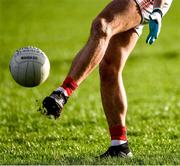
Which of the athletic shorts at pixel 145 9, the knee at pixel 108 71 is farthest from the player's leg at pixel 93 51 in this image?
the knee at pixel 108 71

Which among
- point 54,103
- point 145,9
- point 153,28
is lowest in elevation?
point 54,103

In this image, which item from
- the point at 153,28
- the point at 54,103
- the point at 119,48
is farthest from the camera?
the point at 119,48

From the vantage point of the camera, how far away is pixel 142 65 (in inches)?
800

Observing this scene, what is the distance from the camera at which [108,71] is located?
7.27m

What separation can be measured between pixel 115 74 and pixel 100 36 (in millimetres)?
682

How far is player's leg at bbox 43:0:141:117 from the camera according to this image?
6.51 meters

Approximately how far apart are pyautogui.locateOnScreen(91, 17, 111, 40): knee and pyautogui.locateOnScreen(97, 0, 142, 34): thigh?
0.04 metres

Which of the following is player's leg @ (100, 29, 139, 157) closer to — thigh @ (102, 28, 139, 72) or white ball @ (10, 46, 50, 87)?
thigh @ (102, 28, 139, 72)

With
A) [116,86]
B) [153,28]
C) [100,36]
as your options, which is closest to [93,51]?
[100,36]

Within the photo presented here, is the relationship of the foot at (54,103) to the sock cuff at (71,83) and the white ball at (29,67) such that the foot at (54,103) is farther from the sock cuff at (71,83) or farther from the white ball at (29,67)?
the white ball at (29,67)

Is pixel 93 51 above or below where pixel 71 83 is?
above

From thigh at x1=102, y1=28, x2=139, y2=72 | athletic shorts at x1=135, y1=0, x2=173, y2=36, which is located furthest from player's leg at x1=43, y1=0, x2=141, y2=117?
thigh at x1=102, y1=28, x2=139, y2=72

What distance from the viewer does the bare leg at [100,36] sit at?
6.66 meters

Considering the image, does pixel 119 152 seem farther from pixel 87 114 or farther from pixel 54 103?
pixel 87 114
